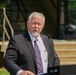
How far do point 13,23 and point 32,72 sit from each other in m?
11.2

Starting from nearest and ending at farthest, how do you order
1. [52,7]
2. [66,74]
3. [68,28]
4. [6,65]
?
[6,65] → [66,74] → [68,28] → [52,7]

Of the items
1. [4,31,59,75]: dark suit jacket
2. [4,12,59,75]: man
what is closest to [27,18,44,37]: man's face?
[4,12,59,75]: man

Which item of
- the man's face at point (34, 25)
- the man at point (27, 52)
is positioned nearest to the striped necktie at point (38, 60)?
the man at point (27, 52)

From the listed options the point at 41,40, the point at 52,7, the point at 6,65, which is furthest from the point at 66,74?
the point at 52,7

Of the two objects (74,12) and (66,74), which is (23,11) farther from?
(66,74)

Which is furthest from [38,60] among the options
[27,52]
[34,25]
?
[34,25]

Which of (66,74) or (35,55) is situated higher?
(35,55)

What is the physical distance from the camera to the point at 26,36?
3.97 metres

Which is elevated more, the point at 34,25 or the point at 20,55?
the point at 34,25

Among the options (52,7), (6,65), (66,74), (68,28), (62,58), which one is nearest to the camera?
(6,65)

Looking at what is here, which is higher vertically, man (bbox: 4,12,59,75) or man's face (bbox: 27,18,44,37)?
man's face (bbox: 27,18,44,37)

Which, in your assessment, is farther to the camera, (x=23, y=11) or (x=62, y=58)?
(x=23, y=11)

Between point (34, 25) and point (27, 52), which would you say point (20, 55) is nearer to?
point (27, 52)

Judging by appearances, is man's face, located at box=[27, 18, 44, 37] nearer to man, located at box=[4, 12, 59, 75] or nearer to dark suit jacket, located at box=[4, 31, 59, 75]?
man, located at box=[4, 12, 59, 75]
